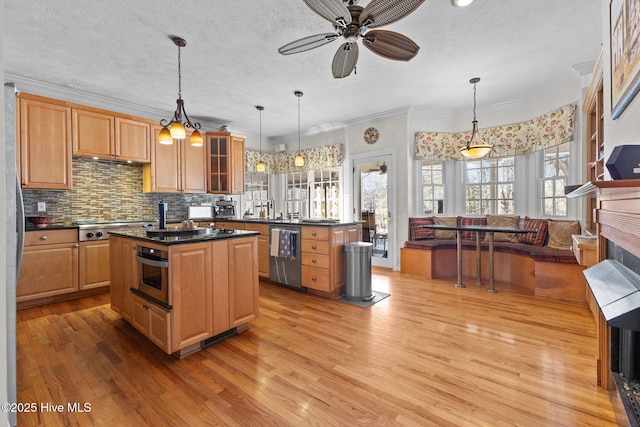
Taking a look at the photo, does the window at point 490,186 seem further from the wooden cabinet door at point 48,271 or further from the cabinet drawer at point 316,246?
the wooden cabinet door at point 48,271

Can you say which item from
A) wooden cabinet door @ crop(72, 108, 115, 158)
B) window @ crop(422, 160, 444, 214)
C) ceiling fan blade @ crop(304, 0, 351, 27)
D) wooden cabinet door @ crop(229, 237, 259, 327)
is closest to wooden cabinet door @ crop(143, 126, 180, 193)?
wooden cabinet door @ crop(72, 108, 115, 158)

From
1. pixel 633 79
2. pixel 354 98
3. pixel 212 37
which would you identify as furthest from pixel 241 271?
pixel 354 98

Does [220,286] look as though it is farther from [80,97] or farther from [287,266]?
[80,97]

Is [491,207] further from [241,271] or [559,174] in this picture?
[241,271]

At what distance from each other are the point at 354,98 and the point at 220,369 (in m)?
3.91

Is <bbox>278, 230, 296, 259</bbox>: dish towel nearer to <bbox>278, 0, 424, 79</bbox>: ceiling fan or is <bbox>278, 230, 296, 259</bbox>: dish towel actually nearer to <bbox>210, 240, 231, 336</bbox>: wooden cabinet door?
<bbox>210, 240, 231, 336</bbox>: wooden cabinet door

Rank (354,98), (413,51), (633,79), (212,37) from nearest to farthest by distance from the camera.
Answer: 1. (633,79)
2. (413,51)
3. (212,37)
4. (354,98)

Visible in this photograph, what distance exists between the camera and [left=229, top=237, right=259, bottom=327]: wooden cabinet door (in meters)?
2.50

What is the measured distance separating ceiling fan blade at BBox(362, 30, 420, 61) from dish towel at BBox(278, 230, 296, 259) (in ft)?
7.63

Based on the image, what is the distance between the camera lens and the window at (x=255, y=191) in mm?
6375

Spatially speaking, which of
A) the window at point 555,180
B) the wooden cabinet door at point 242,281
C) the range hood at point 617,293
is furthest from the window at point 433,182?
the range hood at point 617,293

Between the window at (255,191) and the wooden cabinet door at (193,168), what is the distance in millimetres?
1161

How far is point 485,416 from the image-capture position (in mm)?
1576

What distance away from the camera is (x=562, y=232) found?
3738 millimetres
